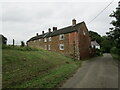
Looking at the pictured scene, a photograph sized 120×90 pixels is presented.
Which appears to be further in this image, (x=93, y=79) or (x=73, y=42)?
(x=73, y=42)

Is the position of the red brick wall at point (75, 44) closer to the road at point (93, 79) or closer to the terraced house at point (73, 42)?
the terraced house at point (73, 42)

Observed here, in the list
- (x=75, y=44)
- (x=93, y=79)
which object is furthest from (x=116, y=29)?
(x=93, y=79)

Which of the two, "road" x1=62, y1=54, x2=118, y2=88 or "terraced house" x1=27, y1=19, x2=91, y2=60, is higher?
"terraced house" x1=27, y1=19, x2=91, y2=60

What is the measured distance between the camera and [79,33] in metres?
28.3

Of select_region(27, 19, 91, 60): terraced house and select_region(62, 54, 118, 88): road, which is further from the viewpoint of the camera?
select_region(27, 19, 91, 60): terraced house

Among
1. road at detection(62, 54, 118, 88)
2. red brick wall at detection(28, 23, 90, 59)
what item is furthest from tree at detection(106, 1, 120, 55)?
road at detection(62, 54, 118, 88)

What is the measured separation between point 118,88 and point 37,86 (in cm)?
513

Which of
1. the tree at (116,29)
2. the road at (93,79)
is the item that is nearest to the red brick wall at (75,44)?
the tree at (116,29)

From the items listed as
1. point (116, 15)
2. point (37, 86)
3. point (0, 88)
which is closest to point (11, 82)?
point (0, 88)

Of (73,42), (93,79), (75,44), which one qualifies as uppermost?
(73,42)

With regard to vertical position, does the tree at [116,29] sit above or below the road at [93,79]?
above

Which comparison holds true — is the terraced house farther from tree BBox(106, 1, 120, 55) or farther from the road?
the road

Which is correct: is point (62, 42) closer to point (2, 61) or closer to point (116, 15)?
point (116, 15)

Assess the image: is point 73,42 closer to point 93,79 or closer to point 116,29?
point 116,29
